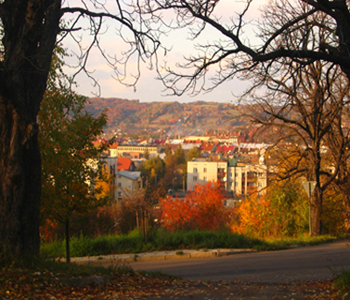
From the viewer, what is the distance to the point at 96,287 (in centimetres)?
675

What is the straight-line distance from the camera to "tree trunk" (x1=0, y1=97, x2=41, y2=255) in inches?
283

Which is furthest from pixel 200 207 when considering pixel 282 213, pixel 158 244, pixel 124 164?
pixel 124 164

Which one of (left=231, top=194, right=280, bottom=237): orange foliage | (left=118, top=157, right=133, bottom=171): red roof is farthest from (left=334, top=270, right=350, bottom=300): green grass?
(left=118, top=157, right=133, bottom=171): red roof

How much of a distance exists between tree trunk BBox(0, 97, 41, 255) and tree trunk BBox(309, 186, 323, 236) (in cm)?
1459

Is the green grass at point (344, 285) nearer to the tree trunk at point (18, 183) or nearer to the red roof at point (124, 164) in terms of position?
the tree trunk at point (18, 183)

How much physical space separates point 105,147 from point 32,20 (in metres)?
7.98

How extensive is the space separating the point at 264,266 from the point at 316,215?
9.63 metres

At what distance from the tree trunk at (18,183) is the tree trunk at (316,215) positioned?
14588 mm

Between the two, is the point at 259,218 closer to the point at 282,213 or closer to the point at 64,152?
the point at 282,213

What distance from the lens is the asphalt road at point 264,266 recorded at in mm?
9289

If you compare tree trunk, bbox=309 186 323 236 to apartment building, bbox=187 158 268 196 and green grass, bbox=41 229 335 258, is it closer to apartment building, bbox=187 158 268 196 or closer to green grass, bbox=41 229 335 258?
green grass, bbox=41 229 335 258

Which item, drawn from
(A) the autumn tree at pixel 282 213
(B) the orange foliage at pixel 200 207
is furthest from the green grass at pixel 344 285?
(B) the orange foliage at pixel 200 207

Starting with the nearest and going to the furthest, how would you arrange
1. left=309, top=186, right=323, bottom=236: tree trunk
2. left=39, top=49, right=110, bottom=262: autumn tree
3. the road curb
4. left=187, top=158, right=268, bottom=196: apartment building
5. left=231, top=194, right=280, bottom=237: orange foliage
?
left=39, top=49, right=110, bottom=262: autumn tree
the road curb
left=309, top=186, right=323, bottom=236: tree trunk
left=231, top=194, right=280, bottom=237: orange foliage
left=187, top=158, right=268, bottom=196: apartment building

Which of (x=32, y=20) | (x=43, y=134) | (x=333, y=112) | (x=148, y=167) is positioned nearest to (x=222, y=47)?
(x=32, y=20)
